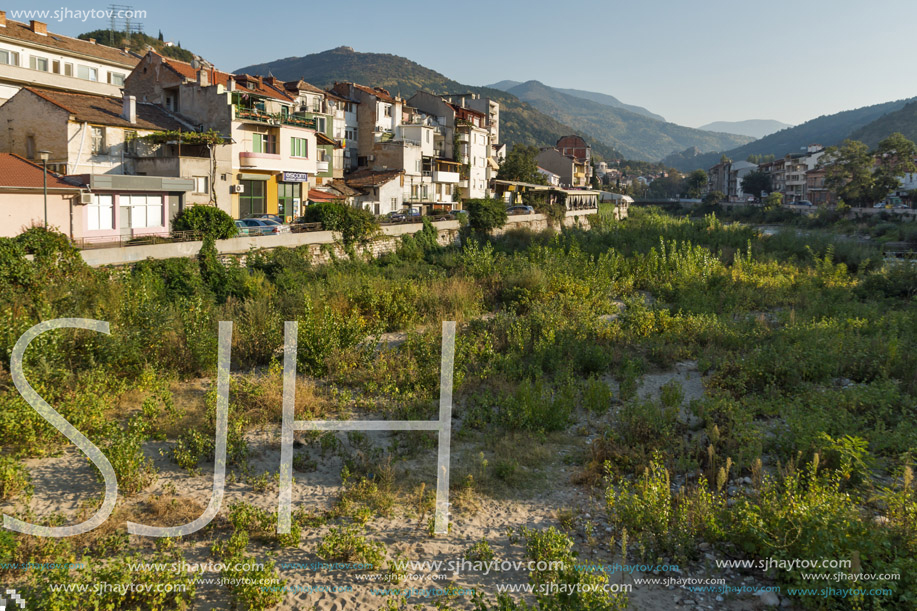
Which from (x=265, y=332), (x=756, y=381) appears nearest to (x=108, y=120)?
(x=265, y=332)

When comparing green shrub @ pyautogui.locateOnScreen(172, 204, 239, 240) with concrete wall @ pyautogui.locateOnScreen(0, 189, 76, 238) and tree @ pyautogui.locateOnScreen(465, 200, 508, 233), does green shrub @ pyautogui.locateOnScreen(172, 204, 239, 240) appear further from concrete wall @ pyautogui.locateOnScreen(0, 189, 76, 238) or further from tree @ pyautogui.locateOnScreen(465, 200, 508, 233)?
tree @ pyautogui.locateOnScreen(465, 200, 508, 233)

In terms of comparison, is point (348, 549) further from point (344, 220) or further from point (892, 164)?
point (892, 164)

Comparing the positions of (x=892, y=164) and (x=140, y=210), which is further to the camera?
(x=892, y=164)

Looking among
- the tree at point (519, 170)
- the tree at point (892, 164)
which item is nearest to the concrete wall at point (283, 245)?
the tree at point (519, 170)

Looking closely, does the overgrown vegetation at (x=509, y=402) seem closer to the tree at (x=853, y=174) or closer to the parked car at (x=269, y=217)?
the parked car at (x=269, y=217)

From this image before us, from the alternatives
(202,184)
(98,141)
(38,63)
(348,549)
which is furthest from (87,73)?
(348,549)

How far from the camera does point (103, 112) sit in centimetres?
2583

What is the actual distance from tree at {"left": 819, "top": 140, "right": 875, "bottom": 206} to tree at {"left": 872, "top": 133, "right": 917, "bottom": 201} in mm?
904

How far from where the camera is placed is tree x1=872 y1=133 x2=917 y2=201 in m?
66.9

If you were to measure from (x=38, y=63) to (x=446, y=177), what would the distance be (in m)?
27.5

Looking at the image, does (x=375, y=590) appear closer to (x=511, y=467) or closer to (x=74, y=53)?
(x=511, y=467)

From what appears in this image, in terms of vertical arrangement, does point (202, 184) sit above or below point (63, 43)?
below

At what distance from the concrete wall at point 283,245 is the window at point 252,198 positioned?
21.9 feet

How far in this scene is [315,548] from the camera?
7.34 m
